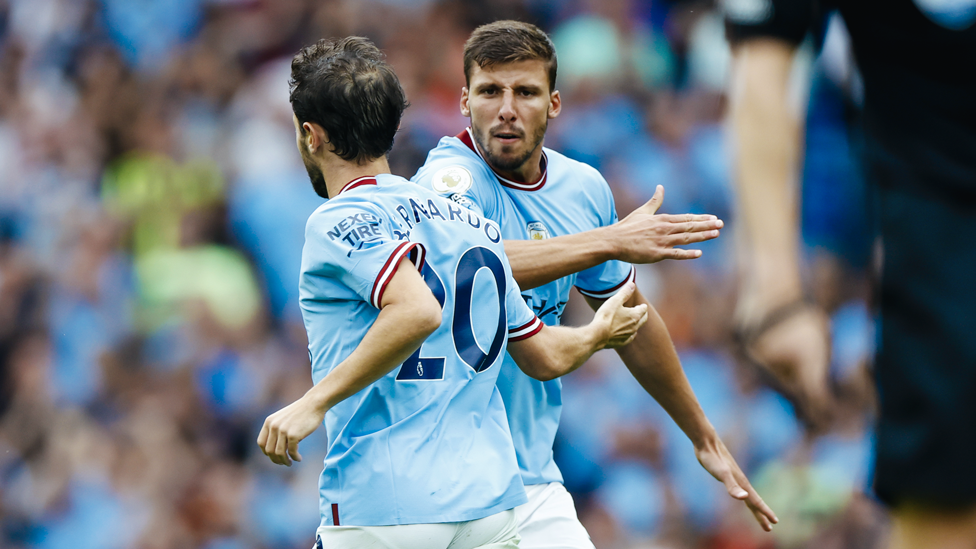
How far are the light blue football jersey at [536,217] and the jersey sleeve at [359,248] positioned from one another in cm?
90

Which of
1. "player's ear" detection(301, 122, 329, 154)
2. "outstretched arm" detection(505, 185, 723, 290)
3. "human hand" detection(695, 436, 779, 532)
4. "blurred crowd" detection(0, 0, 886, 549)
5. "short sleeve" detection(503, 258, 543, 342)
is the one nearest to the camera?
"player's ear" detection(301, 122, 329, 154)

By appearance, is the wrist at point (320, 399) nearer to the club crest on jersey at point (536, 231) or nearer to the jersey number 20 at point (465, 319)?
the jersey number 20 at point (465, 319)

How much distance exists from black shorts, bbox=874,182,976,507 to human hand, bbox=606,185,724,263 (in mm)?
1573

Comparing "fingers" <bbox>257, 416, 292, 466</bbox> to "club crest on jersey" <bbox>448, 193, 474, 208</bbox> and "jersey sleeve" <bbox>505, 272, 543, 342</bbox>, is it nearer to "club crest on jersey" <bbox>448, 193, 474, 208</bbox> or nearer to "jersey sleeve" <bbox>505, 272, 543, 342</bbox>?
"jersey sleeve" <bbox>505, 272, 543, 342</bbox>

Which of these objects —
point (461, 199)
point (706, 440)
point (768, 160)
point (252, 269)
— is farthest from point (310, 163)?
point (252, 269)

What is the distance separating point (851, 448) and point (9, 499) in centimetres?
688

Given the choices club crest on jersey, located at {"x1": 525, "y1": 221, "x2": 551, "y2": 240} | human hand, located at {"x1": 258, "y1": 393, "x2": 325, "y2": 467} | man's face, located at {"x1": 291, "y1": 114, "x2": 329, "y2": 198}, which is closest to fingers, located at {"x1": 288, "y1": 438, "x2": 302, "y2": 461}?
human hand, located at {"x1": 258, "y1": 393, "x2": 325, "y2": 467}

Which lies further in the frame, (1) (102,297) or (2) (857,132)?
(1) (102,297)

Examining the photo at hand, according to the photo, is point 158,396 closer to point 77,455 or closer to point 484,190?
point 77,455

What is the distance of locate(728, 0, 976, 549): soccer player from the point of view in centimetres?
203

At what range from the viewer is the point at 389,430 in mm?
3037

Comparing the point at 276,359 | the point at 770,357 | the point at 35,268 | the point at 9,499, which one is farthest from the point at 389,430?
the point at 35,268

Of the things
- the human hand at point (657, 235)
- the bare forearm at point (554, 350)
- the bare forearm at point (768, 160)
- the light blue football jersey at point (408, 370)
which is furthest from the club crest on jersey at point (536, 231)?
the bare forearm at point (768, 160)

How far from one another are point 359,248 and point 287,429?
22.0 inches
